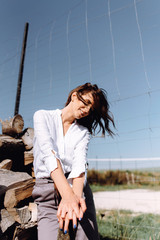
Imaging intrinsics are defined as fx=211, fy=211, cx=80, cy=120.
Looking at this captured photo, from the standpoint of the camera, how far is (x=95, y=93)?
1144mm

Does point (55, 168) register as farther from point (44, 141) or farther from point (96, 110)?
point (96, 110)

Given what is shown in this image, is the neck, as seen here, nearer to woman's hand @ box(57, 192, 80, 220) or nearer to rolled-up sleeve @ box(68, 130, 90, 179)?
rolled-up sleeve @ box(68, 130, 90, 179)

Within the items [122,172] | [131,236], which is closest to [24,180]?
[131,236]

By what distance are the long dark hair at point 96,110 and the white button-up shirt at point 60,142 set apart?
69 mm

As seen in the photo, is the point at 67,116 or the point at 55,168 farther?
the point at 67,116

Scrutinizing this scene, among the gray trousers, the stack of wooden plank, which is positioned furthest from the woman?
the stack of wooden plank

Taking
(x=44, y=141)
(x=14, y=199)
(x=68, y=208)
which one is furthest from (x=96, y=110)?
(x=14, y=199)

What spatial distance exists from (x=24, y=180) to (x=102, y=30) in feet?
7.05

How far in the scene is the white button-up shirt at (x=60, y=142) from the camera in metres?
1.03

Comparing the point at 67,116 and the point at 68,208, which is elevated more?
the point at 67,116

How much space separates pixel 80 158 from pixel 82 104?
284 millimetres

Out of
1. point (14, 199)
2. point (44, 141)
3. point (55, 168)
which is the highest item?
point (44, 141)

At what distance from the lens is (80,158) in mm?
1088

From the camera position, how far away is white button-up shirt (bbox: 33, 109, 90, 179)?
3.38 feet
